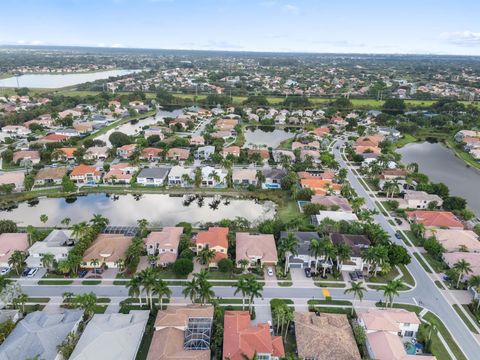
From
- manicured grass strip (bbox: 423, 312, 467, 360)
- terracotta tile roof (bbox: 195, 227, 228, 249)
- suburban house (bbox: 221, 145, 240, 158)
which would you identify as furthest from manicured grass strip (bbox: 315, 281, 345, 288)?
suburban house (bbox: 221, 145, 240, 158)

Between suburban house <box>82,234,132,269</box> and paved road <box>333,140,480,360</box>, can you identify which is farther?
suburban house <box>82,234,132,269</box>

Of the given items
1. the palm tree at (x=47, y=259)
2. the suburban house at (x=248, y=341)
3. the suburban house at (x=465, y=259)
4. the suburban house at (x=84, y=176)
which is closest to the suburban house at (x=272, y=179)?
the suburban house at (x=465, y=259)

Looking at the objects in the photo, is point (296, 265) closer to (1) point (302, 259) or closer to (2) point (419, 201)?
(1) point (302, 259)

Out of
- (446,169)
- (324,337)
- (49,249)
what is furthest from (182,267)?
(446,169)

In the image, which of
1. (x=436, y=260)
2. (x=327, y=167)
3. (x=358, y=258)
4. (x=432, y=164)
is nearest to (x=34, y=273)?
(x=358, y=258)

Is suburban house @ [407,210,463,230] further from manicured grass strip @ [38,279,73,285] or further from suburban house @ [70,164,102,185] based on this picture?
suburban house @ [70,164,102,185]

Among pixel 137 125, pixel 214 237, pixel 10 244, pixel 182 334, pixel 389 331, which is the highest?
pixel 137 125

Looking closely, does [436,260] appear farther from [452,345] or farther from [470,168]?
[470,168]
